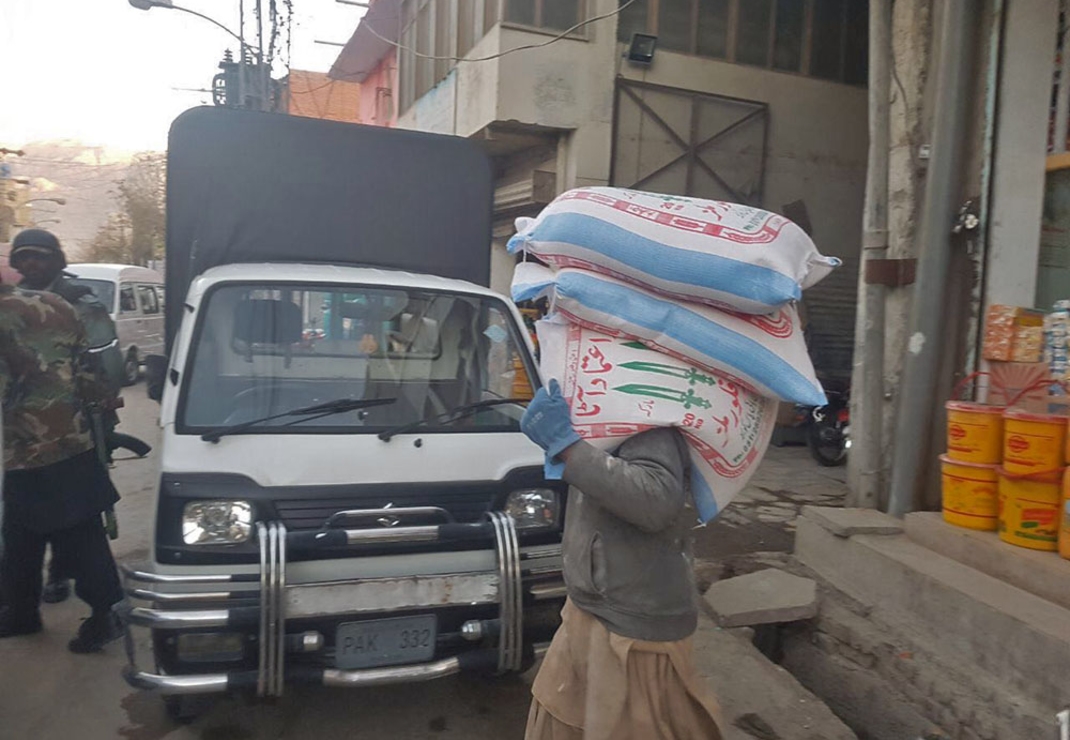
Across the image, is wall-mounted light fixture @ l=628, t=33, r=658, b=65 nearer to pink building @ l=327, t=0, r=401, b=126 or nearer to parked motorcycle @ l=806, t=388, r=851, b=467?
Result: parked motorcycle @ l=806, t=388, r=851, b=467

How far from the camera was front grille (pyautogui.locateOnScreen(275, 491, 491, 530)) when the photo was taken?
275 centimetres

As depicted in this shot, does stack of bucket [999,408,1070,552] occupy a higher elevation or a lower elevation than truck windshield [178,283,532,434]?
lower

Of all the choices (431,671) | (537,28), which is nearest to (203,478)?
(431,671)

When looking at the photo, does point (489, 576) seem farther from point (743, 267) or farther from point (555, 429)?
point (743, 267)

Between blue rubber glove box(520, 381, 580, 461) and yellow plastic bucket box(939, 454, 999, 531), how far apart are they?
2.53 m

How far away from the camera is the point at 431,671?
2.71 meters

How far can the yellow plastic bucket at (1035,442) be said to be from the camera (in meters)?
3.05

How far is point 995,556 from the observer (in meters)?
3.25

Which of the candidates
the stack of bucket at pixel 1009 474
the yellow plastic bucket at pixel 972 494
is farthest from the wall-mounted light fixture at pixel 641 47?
the yellow plastic bucket at pixel 972 494

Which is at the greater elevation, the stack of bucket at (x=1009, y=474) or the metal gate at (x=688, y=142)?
the metal gate at (x=688, y=142)

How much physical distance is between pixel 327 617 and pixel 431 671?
424 millimetres

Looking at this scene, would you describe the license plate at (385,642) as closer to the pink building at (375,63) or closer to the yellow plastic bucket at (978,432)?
the yellow plastic bucket at (978,432)

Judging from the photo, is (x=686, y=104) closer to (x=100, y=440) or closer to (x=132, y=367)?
(x=100, y=440)

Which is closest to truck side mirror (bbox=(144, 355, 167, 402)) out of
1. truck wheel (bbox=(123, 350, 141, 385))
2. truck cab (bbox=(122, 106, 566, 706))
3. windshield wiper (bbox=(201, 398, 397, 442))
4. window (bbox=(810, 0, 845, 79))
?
truck cab (bbox=(122, 106, 566, 706))
